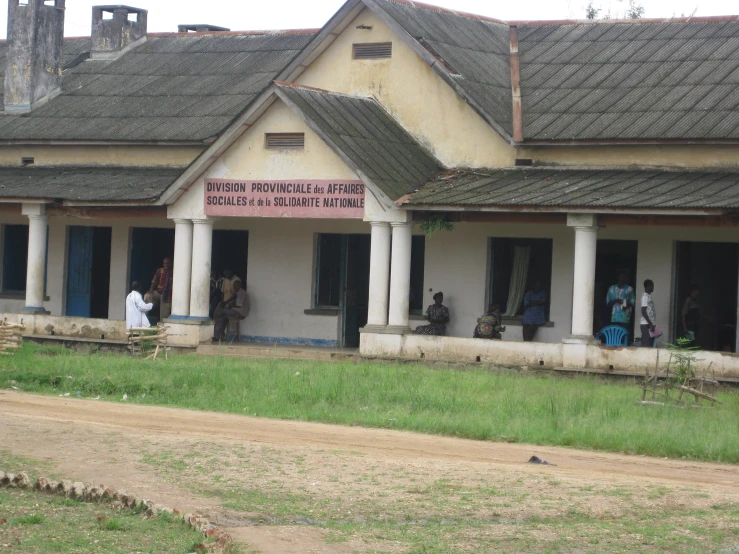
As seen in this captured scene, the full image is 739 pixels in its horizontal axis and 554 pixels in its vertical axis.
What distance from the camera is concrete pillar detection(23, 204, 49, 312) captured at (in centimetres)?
2288

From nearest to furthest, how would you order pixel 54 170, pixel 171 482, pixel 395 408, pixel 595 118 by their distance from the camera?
pixel 171 482, pixel 395 408, pixel 595 118, pixel 54 170

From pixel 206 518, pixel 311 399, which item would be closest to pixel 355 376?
pixel 311 399

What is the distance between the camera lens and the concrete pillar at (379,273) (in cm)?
2019

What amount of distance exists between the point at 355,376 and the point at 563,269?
4.83 m

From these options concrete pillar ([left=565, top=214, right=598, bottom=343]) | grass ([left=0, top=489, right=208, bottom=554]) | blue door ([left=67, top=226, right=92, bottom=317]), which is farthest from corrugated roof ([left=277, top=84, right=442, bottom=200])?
grass ([left=0, top=489, right=208, bottom=554])

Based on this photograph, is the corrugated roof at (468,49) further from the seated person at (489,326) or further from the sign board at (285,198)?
the seated person at (489,326)

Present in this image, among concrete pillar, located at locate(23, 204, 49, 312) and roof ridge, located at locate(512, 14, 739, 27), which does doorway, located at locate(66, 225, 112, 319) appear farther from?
roof ridge, located at locate(512, 14, 739, 27)

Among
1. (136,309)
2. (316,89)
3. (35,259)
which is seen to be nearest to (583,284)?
(316,89)

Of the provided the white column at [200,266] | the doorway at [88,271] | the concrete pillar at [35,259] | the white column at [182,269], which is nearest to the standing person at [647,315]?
the white column at [200,266]

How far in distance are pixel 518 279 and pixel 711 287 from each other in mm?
3048

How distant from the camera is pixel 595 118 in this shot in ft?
67.4

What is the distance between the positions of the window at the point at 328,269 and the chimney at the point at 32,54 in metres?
7.11

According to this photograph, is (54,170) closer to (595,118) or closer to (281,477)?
(595,118)

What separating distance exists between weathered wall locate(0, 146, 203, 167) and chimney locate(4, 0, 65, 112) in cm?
117
